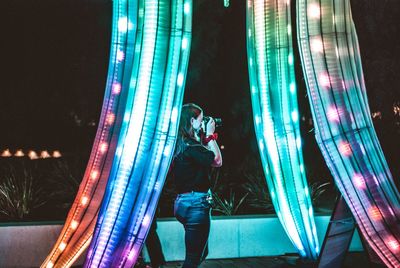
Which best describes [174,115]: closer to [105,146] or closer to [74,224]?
[105,146]

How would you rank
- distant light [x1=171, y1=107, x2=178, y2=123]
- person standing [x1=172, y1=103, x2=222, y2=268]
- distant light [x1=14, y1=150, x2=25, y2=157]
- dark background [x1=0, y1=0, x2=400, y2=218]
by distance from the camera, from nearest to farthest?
distant light [x1=171, y1=107, x2=178, y2=123], person standing [x1=172, y1=103, x2=222, y2=268], dark background [x1=0, y1=0, x2=400, y2=218], distant light [x1=14, y1=150, x2=25, y2=157]

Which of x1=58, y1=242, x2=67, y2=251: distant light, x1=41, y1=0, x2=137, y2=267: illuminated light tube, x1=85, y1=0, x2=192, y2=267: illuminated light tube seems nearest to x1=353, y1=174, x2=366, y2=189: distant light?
x1=85, y1=0, x2=192, y2=267: illuminated light tube

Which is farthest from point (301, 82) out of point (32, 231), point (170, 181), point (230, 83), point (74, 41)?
point (32, 231)

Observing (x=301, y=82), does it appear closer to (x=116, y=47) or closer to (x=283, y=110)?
(x=283, y=110)

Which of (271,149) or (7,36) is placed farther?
(7,36)

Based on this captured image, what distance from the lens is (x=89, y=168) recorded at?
13.8 ft

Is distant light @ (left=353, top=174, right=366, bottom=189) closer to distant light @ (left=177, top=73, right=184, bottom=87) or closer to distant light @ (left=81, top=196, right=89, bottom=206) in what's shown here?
distant light @ (left=177, top=73, right=184, bottom=87)

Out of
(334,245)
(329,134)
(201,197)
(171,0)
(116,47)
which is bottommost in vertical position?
(334,245)

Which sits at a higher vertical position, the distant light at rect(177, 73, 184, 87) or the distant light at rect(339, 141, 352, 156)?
the distant light at rect(177, 73, 184, 87)

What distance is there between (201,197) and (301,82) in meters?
6.82

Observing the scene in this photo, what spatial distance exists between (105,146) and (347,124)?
2107 millimetres

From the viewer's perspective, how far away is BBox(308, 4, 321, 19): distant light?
13.6 ft

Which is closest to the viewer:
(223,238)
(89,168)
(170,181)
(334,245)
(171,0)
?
(171,0)

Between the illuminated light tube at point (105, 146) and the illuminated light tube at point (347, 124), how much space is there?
158 cm
